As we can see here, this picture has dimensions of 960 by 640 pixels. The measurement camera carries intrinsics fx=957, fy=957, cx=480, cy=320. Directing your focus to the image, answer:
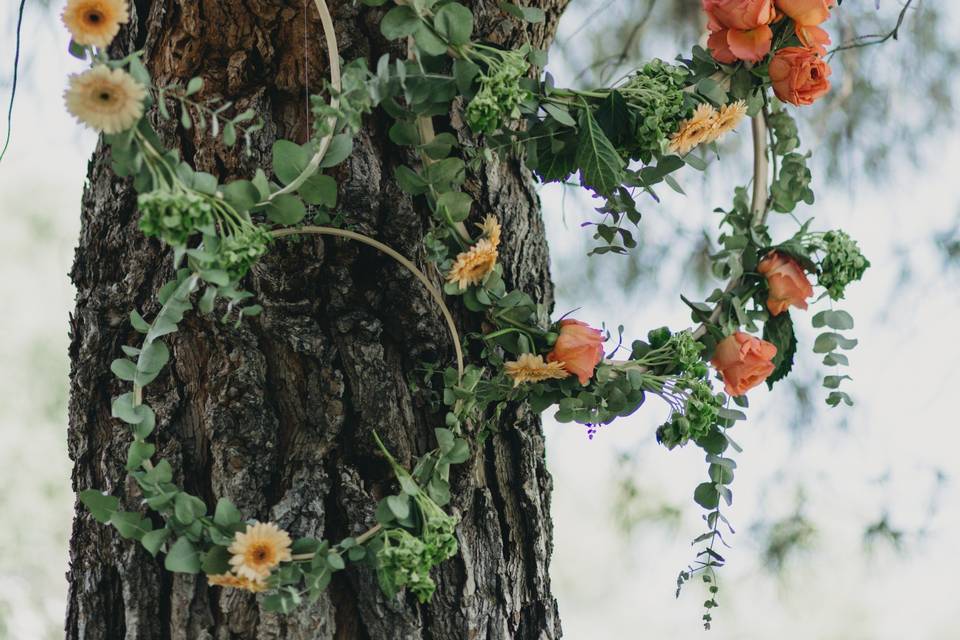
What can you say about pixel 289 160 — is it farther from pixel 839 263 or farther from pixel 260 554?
pixel 839 263

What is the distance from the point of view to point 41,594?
2.40 metres

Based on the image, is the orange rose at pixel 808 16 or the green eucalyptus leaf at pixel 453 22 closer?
the green eucalyptus leaf at pixel 453 22

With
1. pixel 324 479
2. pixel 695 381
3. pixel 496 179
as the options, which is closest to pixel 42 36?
pixel 496 179

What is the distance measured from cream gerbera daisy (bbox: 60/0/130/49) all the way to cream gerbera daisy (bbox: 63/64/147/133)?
0.03m

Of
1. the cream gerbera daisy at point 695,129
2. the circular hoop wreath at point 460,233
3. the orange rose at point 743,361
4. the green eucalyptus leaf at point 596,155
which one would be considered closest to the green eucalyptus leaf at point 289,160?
the circular hoop wreath at point 460,233

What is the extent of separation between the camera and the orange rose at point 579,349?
817 millimetres

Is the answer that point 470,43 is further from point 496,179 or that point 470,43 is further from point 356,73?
point 496,179

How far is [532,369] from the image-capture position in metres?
0.81

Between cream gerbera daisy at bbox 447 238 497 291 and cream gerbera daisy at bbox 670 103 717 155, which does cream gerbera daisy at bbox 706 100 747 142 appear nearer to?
cream gerbera daisy at bbox 670 103 717 155

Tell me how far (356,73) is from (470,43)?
4.2 inches

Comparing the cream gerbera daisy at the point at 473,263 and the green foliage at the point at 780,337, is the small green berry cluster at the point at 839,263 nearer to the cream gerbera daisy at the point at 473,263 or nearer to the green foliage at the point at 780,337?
the green foliage at the point at 780,337

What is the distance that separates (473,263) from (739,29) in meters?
0.34

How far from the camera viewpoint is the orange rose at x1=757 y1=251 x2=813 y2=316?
943 mm

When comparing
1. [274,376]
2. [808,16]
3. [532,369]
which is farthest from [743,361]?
[274,376]
